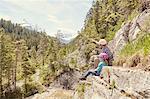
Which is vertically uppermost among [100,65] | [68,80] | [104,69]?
[100,65]

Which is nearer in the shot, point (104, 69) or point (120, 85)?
point (120, 85)

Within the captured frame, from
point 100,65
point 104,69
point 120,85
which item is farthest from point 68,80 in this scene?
point 120,85

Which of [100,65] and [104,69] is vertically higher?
[100,65]

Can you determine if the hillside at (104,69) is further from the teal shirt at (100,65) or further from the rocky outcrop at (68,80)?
the teal shirt at (100,65)

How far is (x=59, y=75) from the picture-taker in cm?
5356

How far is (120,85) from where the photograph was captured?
9609mm

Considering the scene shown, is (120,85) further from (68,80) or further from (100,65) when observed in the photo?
(68,80)

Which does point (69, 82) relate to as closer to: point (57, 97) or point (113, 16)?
point (57, 97)

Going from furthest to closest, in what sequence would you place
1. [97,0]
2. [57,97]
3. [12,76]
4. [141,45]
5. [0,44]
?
[12,76] → [97,0] → [0,44] → [57,97] → [141,45]

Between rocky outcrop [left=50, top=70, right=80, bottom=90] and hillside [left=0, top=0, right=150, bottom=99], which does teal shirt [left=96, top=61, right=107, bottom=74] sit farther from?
rocky outcrop [left=50, top=70, right=80, bottom=90]

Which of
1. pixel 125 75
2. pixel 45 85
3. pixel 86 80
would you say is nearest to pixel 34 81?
pixel 45 85

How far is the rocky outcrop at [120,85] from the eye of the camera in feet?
27.9

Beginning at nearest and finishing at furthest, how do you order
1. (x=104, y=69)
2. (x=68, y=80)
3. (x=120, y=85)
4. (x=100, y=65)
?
(x=120, y=85) < (x=104, y=69) < (x=100, y=65) < (x=68, y=80)

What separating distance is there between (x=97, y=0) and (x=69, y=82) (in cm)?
2204
